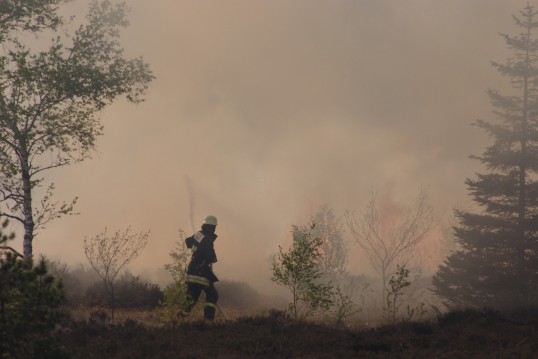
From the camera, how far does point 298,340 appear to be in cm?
940

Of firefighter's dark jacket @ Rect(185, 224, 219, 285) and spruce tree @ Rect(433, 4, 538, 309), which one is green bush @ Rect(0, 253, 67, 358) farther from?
spruce tree @ Rect(433, 4, 538, 309)

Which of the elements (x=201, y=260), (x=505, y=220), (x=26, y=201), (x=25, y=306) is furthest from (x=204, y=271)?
(x=505, y=220)

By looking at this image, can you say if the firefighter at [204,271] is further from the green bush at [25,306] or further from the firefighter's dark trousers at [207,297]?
the green bush at [25,306]

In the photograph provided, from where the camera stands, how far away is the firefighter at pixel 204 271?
1233 cm

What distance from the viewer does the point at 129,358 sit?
26.9 feet

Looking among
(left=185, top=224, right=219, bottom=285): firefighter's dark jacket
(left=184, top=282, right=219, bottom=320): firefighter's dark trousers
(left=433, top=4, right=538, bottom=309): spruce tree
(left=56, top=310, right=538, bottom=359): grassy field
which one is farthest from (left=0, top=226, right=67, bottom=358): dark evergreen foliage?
(left=433, top=4, right=538, bottom=309): spruce tree

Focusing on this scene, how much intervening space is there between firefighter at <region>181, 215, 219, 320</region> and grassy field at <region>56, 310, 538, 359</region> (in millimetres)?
1127

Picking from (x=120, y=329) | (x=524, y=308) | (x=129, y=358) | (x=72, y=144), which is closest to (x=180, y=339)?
(x=129, y=358)

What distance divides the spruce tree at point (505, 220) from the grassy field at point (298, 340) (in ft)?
29.0

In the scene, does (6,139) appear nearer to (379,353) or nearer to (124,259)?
(124,259)

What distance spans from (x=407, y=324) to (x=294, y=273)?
2.99 metres

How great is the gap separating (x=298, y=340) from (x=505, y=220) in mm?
15389

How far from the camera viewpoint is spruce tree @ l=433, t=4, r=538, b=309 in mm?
19500

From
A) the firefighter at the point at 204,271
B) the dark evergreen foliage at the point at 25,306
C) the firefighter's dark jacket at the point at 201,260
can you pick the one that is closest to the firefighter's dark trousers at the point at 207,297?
the firefighter at the point at 204,271
